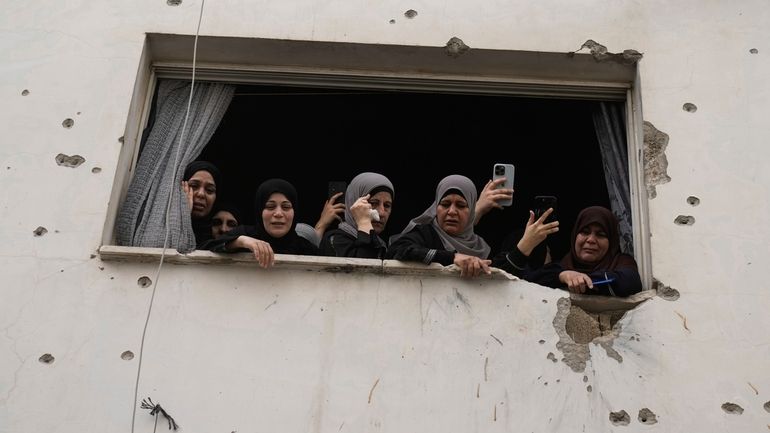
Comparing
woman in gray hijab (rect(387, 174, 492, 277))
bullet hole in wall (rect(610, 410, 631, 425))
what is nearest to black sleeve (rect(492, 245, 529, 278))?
woman in gray hijab (rect(387, 174, 492, 277))

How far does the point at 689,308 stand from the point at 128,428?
289 cm

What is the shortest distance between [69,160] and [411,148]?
134 inches

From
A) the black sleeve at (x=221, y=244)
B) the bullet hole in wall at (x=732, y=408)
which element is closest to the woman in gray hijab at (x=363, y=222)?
the black sleeve at (x=221, y=244)

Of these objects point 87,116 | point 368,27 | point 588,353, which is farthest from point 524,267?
point 87,116

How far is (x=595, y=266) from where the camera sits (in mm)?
5258

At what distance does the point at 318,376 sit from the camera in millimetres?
4621

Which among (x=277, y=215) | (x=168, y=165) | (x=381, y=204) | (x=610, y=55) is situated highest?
(x=610, y=55)

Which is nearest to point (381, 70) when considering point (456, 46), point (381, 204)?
point (456, 46)

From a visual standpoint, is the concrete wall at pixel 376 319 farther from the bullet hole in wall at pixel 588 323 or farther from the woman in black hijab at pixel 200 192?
the woman in black hijab at pixel 200 192

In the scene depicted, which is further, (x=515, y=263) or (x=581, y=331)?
(x=515, y=263)

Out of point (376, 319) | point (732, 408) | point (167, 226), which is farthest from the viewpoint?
point (167, 226)

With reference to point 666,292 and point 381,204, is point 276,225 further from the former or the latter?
point 666,292

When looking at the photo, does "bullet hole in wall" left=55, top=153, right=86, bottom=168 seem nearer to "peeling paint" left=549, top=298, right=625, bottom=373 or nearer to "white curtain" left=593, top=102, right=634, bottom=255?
"peeling paint" left=549, top=298, right=625, bottom=373

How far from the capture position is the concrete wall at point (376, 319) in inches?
179
